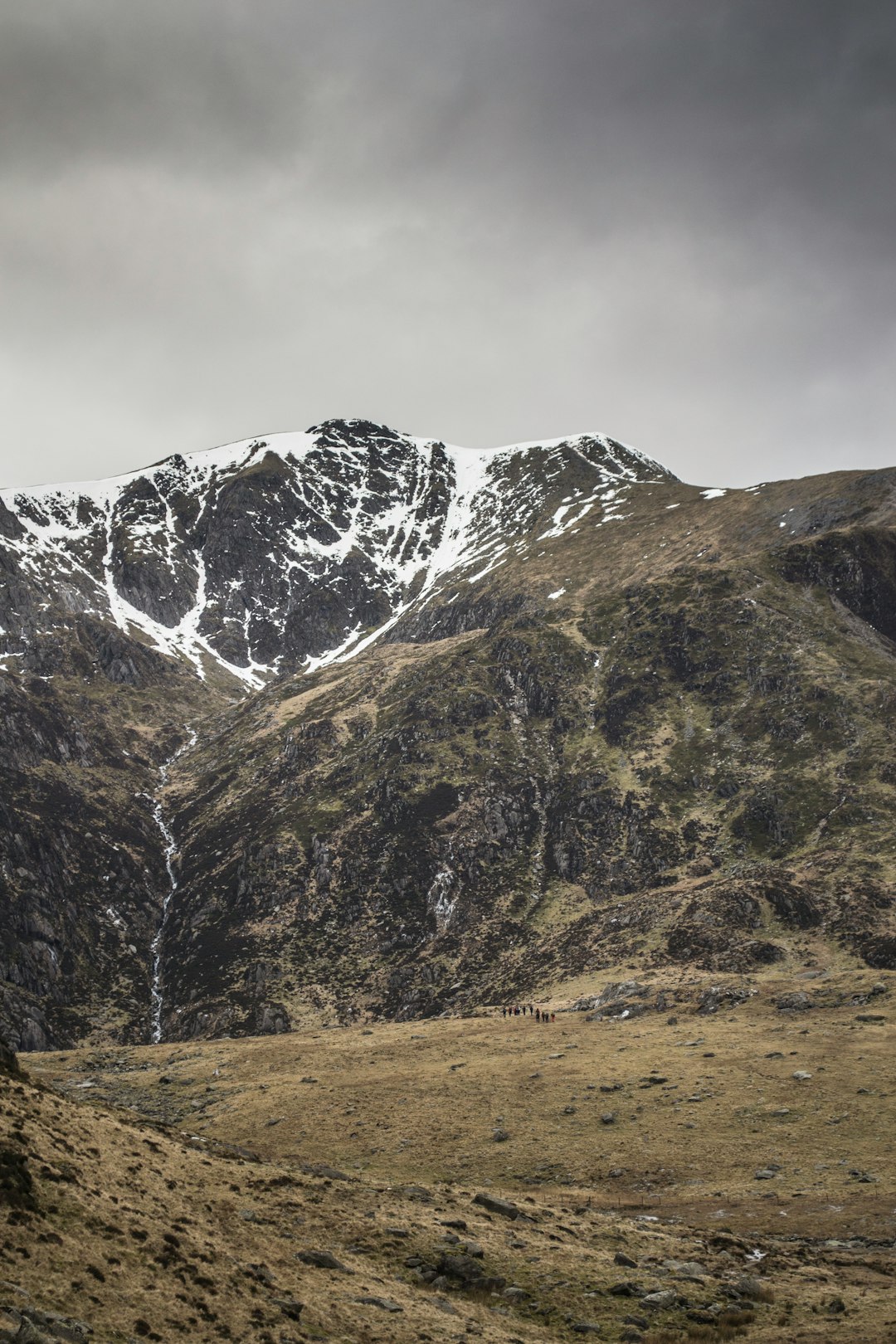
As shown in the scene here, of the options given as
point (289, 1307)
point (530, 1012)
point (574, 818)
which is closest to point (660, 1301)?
point (289, 1307)

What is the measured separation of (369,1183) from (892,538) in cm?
18598

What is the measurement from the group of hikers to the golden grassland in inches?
341

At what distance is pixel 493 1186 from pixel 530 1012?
160 ft

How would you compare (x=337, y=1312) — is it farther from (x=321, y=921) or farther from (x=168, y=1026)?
(x=321, y=921)

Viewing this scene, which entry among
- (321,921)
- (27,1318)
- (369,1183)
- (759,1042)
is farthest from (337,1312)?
(321,921)

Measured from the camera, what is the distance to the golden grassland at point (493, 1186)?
88.1 ft

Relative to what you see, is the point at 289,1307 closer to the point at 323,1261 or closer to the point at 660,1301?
the point at 323,1261

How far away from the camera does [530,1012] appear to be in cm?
9588

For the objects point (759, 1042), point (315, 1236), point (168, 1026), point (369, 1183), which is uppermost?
point (315, 1236)

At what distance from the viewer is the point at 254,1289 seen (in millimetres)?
27109

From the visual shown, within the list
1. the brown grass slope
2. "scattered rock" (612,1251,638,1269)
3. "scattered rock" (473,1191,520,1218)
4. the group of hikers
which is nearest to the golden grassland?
"scattered rock" (612,1251,638,1269)

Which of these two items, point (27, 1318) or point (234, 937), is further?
point (234, 937)

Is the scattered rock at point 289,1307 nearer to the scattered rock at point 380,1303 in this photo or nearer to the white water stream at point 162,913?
the scattered rock at point 380,1303

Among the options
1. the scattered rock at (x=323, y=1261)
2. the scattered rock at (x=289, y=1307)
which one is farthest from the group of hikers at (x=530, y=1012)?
the scattered rock at (x=289, y=1307)
